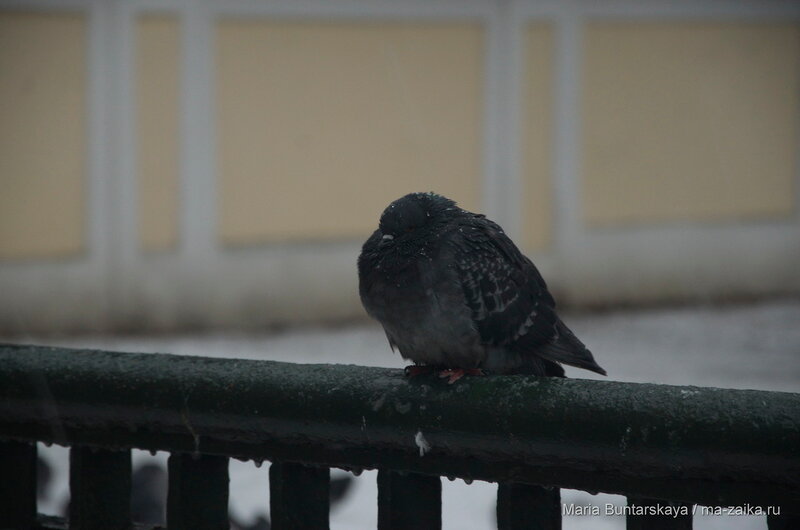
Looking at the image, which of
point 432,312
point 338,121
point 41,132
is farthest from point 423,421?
point 338,121

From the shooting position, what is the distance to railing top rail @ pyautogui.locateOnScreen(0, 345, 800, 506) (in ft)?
5.87

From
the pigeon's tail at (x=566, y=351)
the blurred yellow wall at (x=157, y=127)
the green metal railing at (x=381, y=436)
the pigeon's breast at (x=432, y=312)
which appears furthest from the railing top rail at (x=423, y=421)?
the blurred yellow wall at (x=157, y=127)

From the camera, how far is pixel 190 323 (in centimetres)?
922

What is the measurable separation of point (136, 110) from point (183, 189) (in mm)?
716

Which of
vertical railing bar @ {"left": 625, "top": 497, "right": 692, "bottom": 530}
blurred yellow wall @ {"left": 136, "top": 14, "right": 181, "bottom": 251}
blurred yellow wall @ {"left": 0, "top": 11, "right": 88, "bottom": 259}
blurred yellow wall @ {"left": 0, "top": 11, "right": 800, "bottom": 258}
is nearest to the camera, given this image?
vertical railing bar @ {"left": 625, "top": 497, "right": 692, "bottom": 530}

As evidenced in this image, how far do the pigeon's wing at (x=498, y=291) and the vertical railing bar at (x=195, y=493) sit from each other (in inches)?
41.9

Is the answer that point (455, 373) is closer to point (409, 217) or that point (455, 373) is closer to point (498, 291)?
point (498, 291)

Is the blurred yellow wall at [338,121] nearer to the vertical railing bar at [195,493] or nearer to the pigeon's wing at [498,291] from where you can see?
the pigeon's wing at [498,291]

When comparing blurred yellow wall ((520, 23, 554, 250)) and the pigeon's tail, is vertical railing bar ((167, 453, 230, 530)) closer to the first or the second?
the pigeon's tail

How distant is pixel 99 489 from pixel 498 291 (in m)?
1.26

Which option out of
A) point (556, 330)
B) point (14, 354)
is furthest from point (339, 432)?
point (556, 330)

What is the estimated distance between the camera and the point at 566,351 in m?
3.12

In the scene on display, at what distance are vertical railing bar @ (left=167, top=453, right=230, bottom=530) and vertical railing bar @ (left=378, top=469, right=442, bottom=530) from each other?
344mm

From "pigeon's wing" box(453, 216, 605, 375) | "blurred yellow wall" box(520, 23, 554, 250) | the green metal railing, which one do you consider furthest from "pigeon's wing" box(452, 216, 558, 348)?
"blurred yellow wall" box(520, 23, 554, 250)
